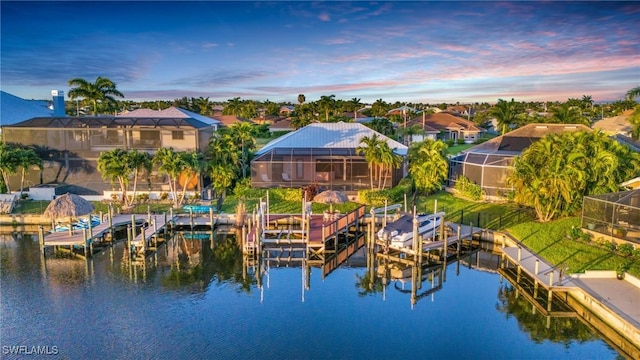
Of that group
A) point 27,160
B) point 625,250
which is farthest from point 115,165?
point 625,250

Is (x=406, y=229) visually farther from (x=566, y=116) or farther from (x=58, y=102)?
(x=58, y=102)

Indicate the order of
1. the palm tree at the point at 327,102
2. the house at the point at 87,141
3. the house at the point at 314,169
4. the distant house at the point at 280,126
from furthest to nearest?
1. the distant house at the point at 280,126
2. the palm tree at the point at 327,102
3. the house at the point at 87,141
4. the house at the point at 314,169

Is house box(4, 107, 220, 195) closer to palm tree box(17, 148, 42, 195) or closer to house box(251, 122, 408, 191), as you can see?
palm tree box(17, 148, 42, 195)

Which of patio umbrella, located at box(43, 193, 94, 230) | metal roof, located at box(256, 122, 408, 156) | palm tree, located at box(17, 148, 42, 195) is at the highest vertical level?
metal roof, located at box(256, 122, 408, 156)

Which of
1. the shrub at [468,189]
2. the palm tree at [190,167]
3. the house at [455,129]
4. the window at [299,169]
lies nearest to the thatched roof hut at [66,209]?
the palm tree at [190,167]

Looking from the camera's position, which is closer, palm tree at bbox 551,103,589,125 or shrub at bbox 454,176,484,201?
shrub at bbox 454,176,484,201

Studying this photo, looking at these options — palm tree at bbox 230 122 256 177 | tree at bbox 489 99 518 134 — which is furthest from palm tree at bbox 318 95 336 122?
palm tree at bbox 230 122 256 177

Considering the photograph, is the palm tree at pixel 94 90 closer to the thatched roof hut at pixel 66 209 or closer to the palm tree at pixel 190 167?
the palm tree at pixel 190 167
